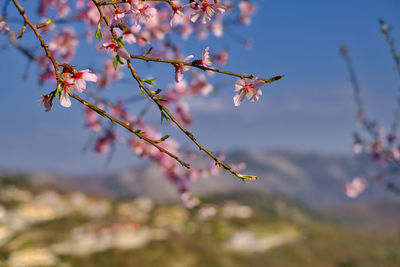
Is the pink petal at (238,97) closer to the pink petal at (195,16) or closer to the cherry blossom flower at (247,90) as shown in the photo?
the cherry blossom flower at (247,90)

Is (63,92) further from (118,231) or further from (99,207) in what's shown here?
(99,207)

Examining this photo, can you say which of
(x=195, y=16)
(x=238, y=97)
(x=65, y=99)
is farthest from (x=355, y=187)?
(x=65, y=99)

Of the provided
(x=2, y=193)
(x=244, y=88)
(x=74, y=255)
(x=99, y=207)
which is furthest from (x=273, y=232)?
(x=244, y=88)

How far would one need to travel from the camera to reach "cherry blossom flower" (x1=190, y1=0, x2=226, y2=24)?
1.89 metres

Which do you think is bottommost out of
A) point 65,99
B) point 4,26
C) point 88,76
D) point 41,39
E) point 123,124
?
point 123,124

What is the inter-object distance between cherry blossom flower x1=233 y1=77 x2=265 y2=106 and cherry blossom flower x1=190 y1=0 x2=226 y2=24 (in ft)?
1.20

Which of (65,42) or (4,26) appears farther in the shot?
(65,42)

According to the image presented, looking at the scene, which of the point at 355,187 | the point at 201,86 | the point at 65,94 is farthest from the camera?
the point at 355,187

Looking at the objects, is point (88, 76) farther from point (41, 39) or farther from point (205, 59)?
point (205, 59)

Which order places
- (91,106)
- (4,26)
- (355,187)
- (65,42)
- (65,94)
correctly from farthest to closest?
1. (355,187)
2. (65,42)
3. (4,26)
4. (65,94)
5. (91,106)

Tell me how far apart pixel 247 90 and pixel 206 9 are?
17.3 inches

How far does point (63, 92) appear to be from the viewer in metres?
1.90

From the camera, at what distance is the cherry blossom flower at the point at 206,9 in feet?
6.20

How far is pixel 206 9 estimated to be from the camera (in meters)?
1.91
